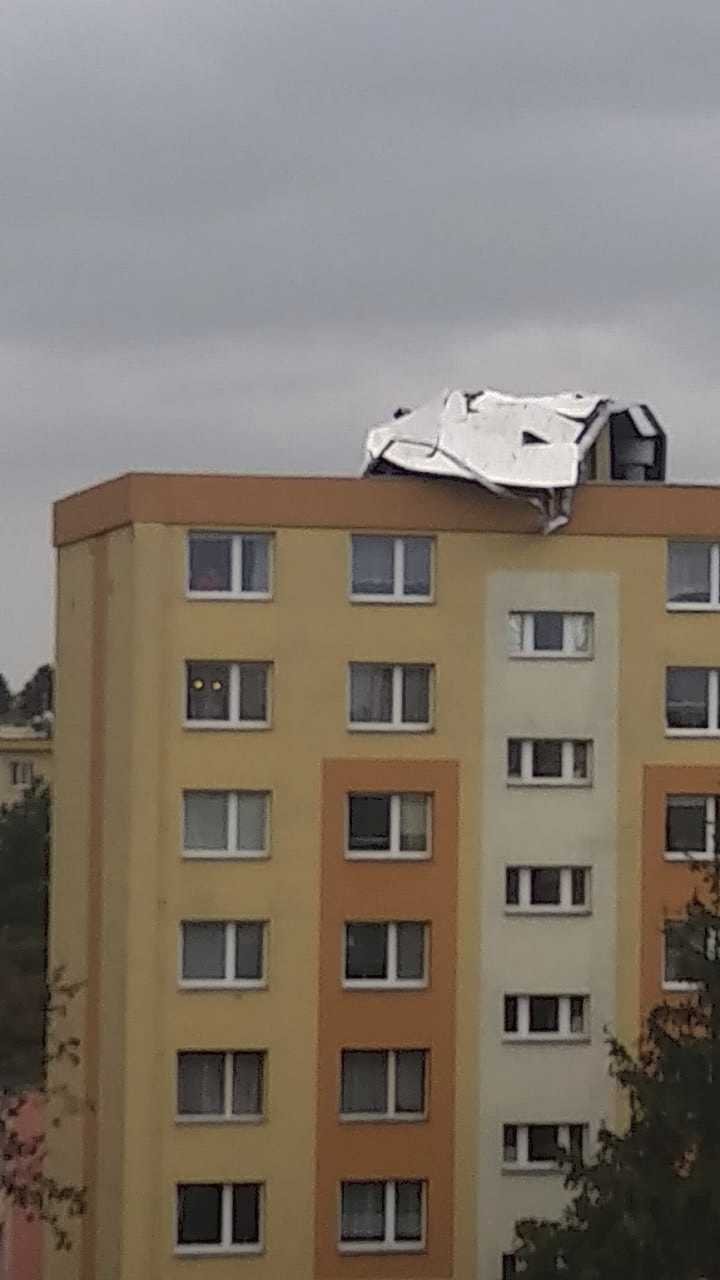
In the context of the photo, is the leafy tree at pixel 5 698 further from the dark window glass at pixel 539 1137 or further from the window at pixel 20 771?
the dark window glass at pixel 539 1137

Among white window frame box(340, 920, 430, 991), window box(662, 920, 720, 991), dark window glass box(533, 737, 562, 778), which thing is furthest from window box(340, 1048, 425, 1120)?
window box(662, 920, 720, 991)

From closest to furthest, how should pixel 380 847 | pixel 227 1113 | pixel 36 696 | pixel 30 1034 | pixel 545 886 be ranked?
pixel 30 1034
pixel 227 1113
pixel 380 847
pixel 545 886
pixel 36 696

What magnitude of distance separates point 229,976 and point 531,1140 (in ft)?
17.3

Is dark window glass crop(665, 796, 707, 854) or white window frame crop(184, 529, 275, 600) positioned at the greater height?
white window frame crop(184, 529, 275, 600)

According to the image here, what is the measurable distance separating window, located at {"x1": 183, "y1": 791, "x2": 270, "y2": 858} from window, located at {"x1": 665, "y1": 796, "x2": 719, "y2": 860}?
6171 mm

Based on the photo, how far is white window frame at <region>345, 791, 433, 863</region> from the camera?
42.7m

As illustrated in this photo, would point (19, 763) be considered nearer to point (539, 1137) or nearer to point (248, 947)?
point (248, 947)

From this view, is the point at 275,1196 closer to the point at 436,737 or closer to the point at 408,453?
the point at 436,737

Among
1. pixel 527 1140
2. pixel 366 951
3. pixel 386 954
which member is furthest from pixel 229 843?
pixel 527 1140

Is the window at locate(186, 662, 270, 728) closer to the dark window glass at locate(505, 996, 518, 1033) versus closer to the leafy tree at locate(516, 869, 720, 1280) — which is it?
the dark window glass at locate(505, 996, 518, 1033)

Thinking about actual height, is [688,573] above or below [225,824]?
above

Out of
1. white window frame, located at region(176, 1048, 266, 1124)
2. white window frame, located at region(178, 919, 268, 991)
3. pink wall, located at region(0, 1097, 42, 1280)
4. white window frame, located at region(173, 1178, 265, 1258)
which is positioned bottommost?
pink wall, located at region(0, 1097, 42, 1280)

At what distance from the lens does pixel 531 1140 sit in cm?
4338

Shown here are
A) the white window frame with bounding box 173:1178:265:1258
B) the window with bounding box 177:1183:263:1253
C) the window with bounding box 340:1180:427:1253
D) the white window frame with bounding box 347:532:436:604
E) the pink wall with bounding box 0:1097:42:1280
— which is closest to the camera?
the white window frame with bounding box 173:1178:265:1258
